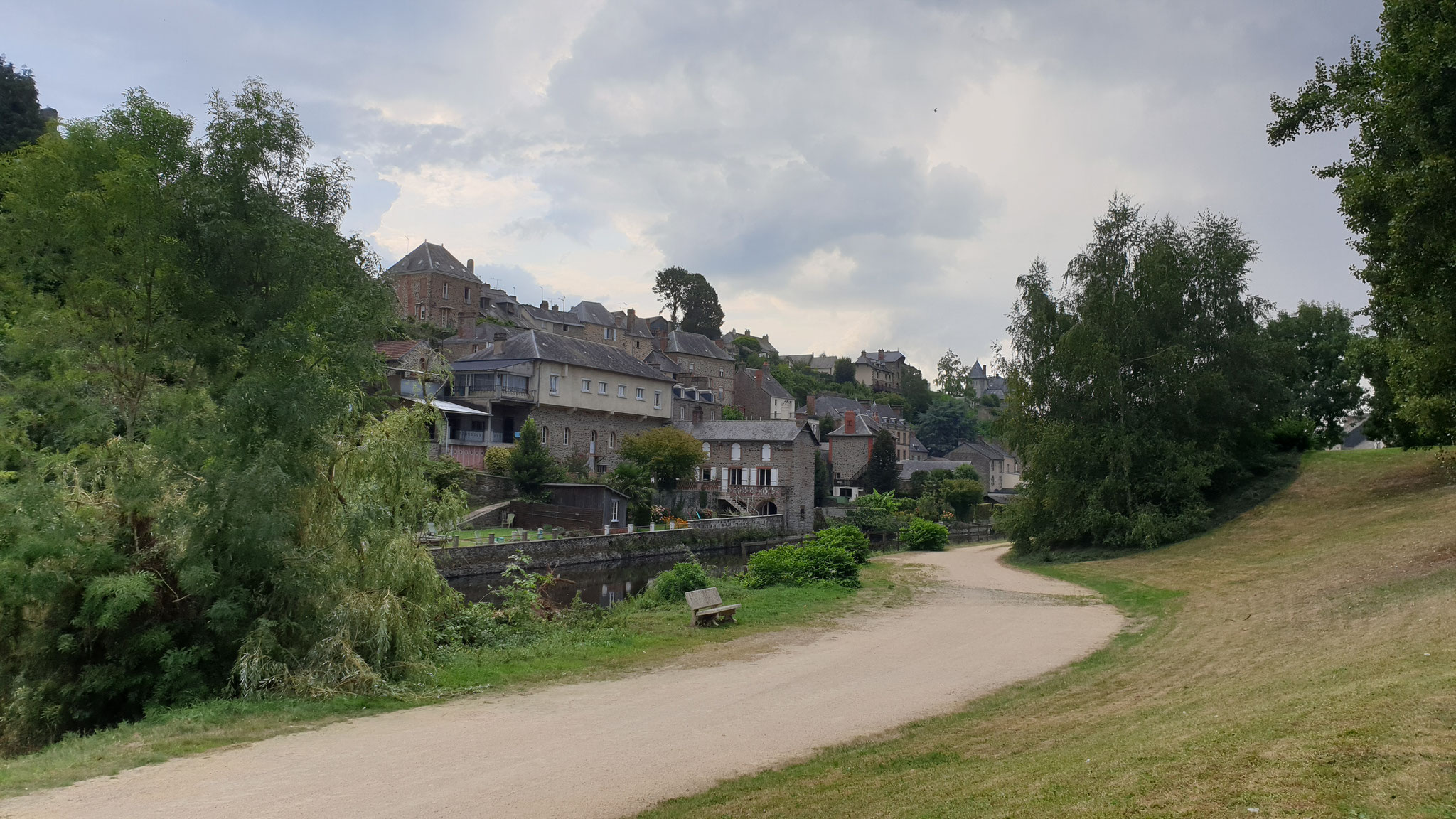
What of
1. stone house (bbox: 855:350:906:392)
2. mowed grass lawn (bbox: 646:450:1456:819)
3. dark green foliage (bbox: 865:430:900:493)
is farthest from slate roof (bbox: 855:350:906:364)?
mowed grass lawn (bbox: 646:450:1456:819)

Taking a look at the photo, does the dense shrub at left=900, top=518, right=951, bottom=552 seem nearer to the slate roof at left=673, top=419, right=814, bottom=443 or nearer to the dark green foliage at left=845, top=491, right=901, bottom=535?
the dark green foliage at left=845, top=491, right=901, bottom=535

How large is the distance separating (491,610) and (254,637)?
18.8 feet

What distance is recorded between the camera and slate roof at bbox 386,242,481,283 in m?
A: 76.8

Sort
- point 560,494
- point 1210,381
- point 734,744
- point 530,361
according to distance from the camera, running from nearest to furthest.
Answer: point 734,744 → point 1210,381 → point 560,494 → point 530,361

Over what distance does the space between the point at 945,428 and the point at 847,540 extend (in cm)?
7812

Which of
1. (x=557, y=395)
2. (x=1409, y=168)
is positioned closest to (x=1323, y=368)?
(x=557, y=395)

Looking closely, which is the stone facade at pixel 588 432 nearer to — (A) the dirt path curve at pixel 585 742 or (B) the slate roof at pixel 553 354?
(B) the slate roof at pixel 553 354

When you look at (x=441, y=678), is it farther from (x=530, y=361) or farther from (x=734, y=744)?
(x=530, y=361)

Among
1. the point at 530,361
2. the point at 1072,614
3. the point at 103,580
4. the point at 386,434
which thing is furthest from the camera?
the point at 530,361

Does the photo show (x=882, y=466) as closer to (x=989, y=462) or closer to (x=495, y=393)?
(x=989, y=462)

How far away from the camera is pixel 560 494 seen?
42.4 m

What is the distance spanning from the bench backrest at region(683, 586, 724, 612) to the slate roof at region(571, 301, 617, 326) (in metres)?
73.8

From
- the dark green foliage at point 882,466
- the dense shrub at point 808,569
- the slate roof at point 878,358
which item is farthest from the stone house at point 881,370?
the dense shrub at point 808,569

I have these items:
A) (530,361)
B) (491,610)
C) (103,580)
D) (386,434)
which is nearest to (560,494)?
(530,361)
